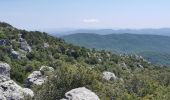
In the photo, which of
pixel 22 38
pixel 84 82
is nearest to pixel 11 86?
pixel 84 82

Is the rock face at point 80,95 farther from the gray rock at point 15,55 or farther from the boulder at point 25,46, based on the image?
the boulder at point 25,46

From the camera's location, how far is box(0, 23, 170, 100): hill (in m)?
28.7

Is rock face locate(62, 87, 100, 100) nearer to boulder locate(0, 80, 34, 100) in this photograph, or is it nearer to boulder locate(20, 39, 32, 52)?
boulder locate(0, 80, 34, 100)

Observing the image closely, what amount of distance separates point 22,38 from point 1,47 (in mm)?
23083

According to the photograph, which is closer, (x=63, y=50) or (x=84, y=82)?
(x=84, y=82)

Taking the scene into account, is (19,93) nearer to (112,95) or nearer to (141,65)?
(112,95)

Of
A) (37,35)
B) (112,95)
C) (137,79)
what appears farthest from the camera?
(37,35)

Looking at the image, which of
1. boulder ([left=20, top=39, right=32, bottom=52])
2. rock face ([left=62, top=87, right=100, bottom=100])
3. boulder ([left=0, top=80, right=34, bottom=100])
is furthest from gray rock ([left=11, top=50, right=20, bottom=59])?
rock face ([left=62, top=87, right=100, bottom=100])

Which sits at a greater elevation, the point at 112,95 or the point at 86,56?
the point at 112,95

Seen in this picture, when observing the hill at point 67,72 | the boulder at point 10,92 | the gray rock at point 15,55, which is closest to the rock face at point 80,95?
the hill at point 67,72

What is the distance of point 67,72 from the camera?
29.8 m

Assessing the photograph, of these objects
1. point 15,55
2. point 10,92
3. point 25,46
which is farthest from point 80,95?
point 25,46

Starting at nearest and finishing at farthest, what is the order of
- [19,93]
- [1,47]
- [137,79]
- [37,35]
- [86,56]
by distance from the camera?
[19,93], [137,79], [1,47], [86,56], [37,35]

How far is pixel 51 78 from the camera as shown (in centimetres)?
2962
